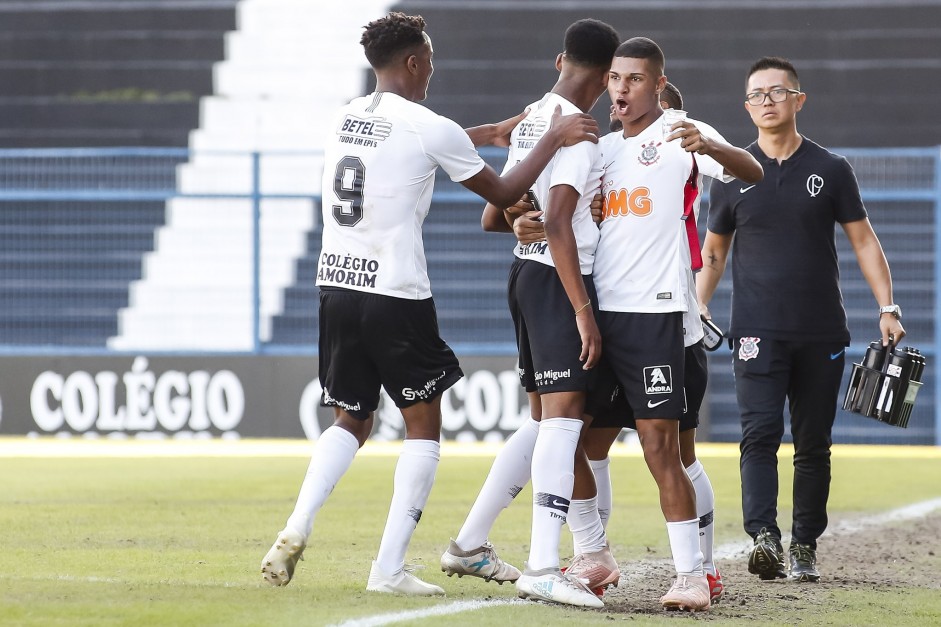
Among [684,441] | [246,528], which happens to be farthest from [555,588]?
[246,528]

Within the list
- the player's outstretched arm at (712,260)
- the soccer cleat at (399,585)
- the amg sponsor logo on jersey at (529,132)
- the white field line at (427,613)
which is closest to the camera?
the white field line at (427,613)

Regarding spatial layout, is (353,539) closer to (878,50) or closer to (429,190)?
(429,190)

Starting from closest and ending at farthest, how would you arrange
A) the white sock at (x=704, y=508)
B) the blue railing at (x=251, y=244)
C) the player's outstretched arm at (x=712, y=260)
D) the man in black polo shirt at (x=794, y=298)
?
the white sock at (x=704, y=508)
the man in black polo shirt at (x=794, y=298)
the player's outstretched arm at (x=712, y=260)
the blue railing at (x=251, y=244)

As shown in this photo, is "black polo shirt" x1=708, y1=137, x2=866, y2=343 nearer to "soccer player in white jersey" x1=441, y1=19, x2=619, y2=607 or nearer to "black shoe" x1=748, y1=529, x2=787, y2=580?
"black shoe" x1=748, y1=529, x2=787, y2=580

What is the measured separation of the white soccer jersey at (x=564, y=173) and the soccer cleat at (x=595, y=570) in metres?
0.98

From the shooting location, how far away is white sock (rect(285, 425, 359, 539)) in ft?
14.9

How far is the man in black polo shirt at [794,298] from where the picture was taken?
→ 5.69 m

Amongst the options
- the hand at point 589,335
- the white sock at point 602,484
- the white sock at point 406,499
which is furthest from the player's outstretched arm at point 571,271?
the white sock at point 602,484

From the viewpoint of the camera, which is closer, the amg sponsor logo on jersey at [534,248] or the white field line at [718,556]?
the white field line at [718,556]

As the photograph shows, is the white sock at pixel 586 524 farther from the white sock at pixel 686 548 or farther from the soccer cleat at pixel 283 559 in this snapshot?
the soccer cleat at pixel 283 559

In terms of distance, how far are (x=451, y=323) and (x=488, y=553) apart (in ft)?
28.6

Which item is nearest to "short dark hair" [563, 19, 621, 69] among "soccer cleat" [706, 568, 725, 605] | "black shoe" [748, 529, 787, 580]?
"soccer cleat" [706, 568, 725, 605]

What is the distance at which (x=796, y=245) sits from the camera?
226 inches

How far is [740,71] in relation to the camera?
53.2ft
